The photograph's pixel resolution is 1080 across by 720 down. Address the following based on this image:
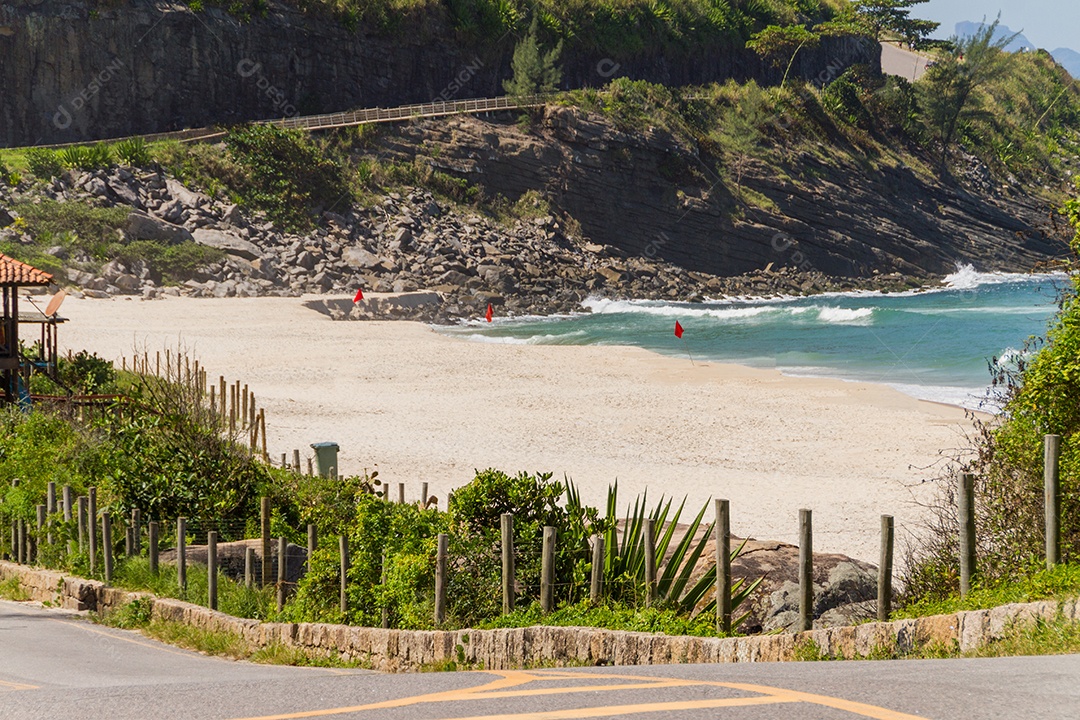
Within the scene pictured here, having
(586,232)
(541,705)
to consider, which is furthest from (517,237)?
(541,705)

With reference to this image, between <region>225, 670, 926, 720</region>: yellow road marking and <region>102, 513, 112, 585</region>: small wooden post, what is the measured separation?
6462 millimetres

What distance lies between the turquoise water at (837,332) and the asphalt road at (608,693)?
2628cm

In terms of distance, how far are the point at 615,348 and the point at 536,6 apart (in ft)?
149

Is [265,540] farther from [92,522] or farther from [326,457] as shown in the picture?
[326,457]

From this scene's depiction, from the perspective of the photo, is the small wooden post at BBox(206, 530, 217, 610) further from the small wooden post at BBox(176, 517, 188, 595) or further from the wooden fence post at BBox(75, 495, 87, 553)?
the wooden fence post at BBox(75, 495, 87, 553)

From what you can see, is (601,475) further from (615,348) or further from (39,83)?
(39,83)

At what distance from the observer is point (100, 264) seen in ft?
166

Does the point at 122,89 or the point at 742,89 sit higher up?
the point at 742,89

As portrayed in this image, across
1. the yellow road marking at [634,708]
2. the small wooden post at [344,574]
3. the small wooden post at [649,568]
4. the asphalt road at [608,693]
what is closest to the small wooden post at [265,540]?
the small wooden post at [344,574]

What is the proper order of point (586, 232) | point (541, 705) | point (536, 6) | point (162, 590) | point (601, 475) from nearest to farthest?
point (541, 705) → point (162, 590) → point (601, 475) → point (586, 232) → point (536, 6)

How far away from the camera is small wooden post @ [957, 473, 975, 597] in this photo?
7.63m

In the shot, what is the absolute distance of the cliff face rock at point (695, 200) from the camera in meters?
71.7

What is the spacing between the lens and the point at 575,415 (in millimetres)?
28797

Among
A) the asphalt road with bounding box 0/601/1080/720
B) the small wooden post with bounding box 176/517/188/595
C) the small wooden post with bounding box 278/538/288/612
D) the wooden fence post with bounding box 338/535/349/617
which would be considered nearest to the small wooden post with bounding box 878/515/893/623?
the asphalt road with bounding box 0/601/1080/720
